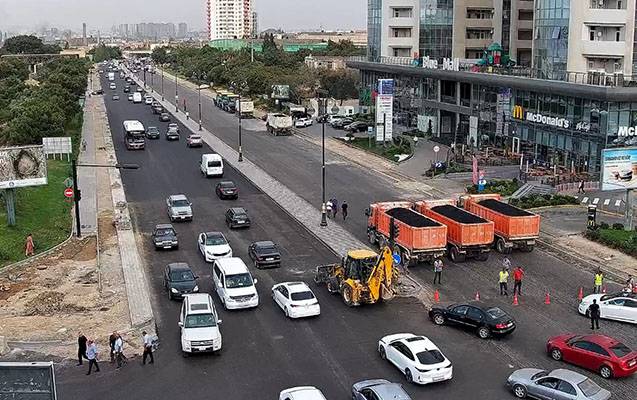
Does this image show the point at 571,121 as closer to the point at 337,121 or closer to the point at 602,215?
the point at 602,215

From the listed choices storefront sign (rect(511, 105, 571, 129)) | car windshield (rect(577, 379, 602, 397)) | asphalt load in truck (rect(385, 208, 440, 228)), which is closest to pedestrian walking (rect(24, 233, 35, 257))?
asphalt load in truck (rect(385, 208, 440, 228))

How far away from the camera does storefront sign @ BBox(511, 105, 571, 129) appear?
186 feet

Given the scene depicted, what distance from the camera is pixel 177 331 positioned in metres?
27.9

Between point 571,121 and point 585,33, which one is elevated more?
point 585,33

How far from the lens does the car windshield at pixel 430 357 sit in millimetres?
23419

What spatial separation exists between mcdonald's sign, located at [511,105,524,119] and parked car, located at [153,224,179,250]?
111ft

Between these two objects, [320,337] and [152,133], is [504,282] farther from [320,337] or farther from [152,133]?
[152,133]

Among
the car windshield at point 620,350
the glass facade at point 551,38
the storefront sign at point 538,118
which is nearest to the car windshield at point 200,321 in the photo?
the car windshield at point 620,350

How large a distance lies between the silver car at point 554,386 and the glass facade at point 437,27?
69428mm

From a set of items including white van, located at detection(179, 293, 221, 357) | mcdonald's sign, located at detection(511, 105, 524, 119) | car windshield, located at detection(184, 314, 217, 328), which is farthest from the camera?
mcdonald's sign, located at detection(511, 105, 524, 119)

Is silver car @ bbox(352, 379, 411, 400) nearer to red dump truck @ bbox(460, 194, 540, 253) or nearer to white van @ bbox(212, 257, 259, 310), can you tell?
white van @ bbox(212, 257, 259, 310)

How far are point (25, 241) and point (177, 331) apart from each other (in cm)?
1529

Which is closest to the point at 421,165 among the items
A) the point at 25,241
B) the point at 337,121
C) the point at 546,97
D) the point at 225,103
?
the point at 546,97

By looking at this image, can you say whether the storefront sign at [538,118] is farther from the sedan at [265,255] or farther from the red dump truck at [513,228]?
the sedan at [265,255]
